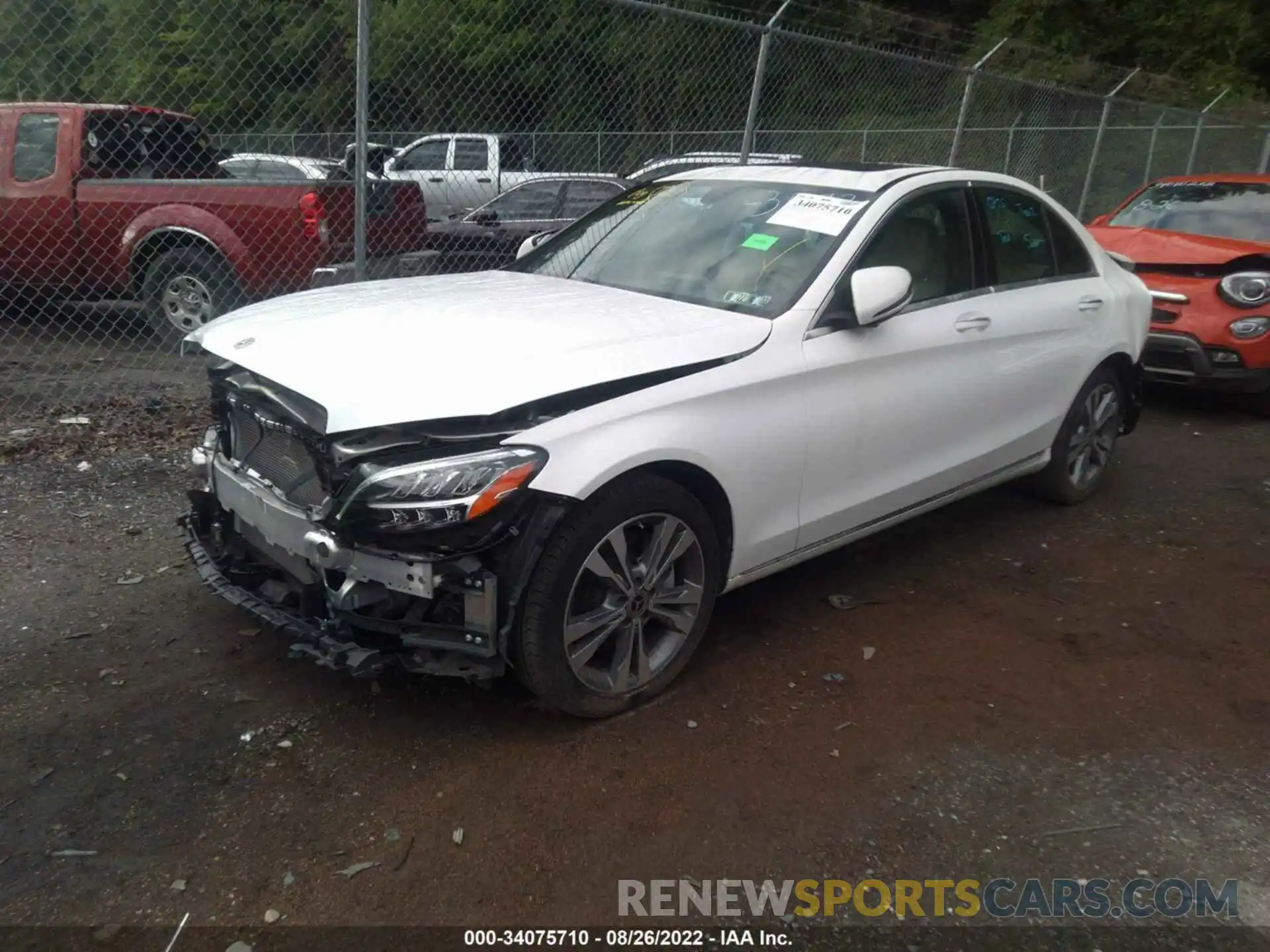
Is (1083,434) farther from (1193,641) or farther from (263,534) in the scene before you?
(263,534)

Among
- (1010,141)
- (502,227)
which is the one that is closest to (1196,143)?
(1010,141)

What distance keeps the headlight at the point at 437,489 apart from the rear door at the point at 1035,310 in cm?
251

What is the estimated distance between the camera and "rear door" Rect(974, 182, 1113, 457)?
14.8 feet

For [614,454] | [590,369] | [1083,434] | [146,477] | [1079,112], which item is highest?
[1079,112]

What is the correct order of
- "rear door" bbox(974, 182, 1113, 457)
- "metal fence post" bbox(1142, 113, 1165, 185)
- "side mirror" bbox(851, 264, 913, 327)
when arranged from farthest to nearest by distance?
1. "metal fence post" bbox(1142, 113, 1165, 185)
2. "rear door" bbox(974, 182, 1113, 457)
3. "side mirror" bbox(851, 264, 913, 327)

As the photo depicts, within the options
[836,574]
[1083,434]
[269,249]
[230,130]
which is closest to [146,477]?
[269,249]

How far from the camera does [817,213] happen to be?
13.1 ft

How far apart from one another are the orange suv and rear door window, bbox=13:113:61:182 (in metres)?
7.90

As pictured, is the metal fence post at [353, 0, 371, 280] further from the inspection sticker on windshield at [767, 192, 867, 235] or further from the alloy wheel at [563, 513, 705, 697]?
the alloy wheel at [563, 513, 705, 697]

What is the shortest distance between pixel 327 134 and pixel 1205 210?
26.5 feet

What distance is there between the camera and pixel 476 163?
924 cm

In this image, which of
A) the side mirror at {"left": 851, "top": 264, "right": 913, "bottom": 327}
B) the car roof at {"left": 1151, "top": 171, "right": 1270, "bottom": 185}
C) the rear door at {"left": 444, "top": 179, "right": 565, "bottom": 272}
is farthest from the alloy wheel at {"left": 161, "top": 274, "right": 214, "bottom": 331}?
the car roof at {"left": 1151, "top": 171, "right": 1270, "bottom": 185}

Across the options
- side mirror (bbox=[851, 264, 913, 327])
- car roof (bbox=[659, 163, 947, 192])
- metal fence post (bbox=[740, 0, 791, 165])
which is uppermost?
metal fence post (bbox=[740, 0, 791, 165])

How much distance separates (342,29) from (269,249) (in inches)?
148
